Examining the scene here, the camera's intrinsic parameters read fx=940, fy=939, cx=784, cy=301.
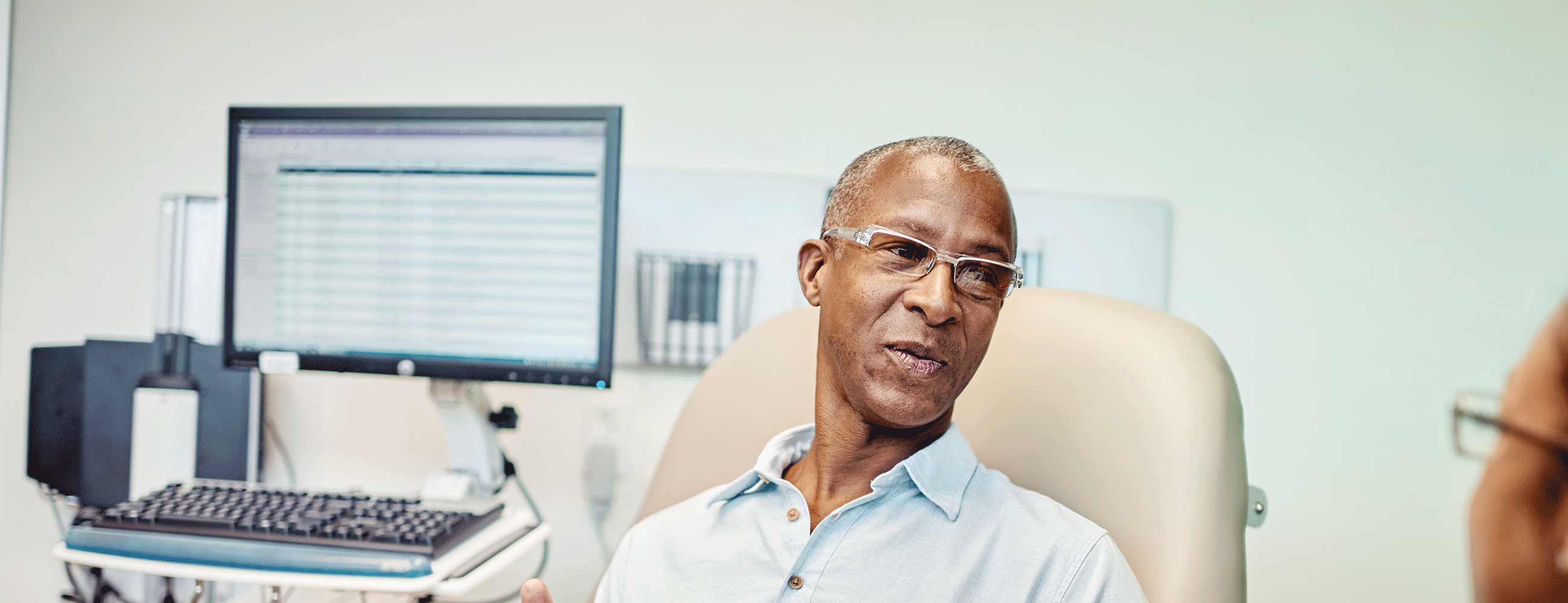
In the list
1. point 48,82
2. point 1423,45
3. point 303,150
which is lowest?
point 303,150

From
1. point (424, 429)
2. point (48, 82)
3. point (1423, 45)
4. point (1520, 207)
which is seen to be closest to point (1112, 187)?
point (1423, 45)

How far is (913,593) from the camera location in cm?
92

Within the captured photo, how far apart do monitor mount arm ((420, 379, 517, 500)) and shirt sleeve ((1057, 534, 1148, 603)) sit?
0.95 metres

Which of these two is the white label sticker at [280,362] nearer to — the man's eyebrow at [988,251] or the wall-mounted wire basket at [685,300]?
the wall-mounted wire basket at [685,300]

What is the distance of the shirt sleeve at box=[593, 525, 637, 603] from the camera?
3.52 ft

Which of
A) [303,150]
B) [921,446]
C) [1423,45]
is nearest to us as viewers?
[921,446]

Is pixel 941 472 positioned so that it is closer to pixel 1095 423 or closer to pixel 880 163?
pixel 1095 423

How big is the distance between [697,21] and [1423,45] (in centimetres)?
131

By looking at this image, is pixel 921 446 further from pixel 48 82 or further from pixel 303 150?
pixel 48 82

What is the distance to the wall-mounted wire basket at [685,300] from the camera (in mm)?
1679

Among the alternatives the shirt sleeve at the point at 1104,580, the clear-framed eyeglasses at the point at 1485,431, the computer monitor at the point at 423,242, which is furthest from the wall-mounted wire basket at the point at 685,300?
the clear-framed eyeglasses at the point at 1485,431

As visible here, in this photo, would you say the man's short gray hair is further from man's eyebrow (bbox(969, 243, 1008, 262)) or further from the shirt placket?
the shirt placket

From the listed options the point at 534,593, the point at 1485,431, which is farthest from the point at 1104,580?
the point at 1485,431

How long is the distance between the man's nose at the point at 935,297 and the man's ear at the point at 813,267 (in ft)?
0.51
